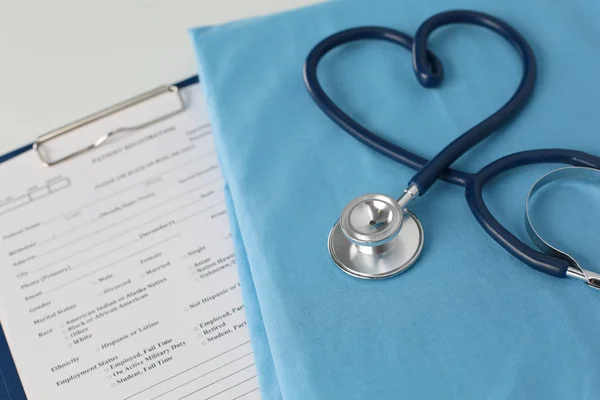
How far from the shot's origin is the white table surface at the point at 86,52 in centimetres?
93

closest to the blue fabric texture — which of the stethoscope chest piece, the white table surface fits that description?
the stethoscope chest piece

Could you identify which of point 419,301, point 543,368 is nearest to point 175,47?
point 419,301

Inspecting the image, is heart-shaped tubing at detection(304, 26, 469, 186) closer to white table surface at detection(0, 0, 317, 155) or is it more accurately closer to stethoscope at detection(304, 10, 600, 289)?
stethoscope at detection(304, 10, 600, 289)

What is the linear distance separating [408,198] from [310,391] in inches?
7.8

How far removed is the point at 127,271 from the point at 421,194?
1.08 ft

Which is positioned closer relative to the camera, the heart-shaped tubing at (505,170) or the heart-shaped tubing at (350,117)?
the heart-shaped tubing at (505,170)

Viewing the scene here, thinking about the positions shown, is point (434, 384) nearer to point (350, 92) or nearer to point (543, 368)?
point (543, 368)

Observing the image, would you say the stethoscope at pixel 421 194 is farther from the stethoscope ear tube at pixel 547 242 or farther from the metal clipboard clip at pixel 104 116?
the metal clipboard clip at pixel 104 116

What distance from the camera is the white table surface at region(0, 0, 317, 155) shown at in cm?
93

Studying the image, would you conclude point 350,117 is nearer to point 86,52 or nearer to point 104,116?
point 104,116

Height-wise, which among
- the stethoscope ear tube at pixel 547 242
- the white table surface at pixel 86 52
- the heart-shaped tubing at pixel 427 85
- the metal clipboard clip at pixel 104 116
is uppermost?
the white table surface at pixel 86 52

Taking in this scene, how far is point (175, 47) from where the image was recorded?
966 mm

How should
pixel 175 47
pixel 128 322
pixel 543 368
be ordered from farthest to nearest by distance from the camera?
pixel 175 47
pixel 128 322
pixel 543 368

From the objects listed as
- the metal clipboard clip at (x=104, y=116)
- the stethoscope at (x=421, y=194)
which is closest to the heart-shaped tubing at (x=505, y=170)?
the stethoscope at (x=421, y=194)
